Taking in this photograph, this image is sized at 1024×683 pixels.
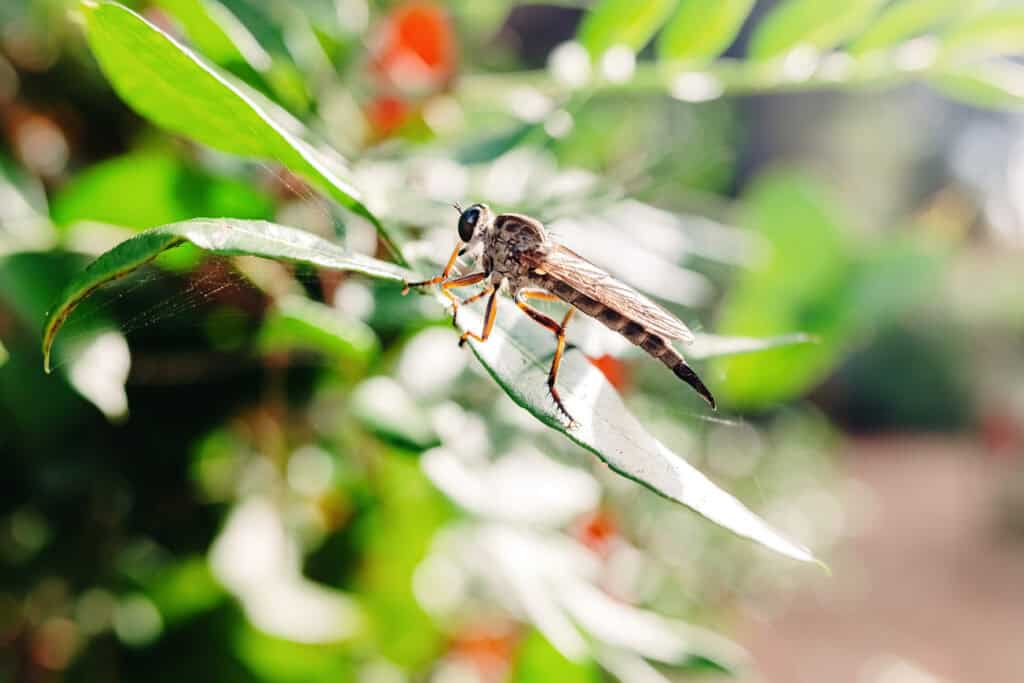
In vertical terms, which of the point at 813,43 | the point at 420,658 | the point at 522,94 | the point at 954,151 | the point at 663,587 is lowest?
the point at 420,658

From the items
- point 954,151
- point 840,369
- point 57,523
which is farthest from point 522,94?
point 954,151

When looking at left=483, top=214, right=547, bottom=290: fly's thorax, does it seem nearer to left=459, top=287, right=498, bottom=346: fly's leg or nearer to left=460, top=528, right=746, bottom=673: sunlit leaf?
left=459, top=287, right=498, bottom=346: fly's leg

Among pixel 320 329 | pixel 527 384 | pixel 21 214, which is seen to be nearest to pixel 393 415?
pixel 320 329

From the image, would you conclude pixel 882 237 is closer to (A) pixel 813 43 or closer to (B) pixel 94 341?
(A) pixel 813 43

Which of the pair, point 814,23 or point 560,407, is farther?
point 814,23

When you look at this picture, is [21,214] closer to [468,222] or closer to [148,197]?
[148,197]

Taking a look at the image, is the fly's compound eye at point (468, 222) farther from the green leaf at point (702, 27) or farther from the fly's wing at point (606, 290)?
the green leaf at point (702, 27)

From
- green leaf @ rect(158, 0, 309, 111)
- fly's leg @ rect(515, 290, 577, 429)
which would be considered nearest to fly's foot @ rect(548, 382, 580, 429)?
fly's leg @ rect(515, 290, 577, 429)
